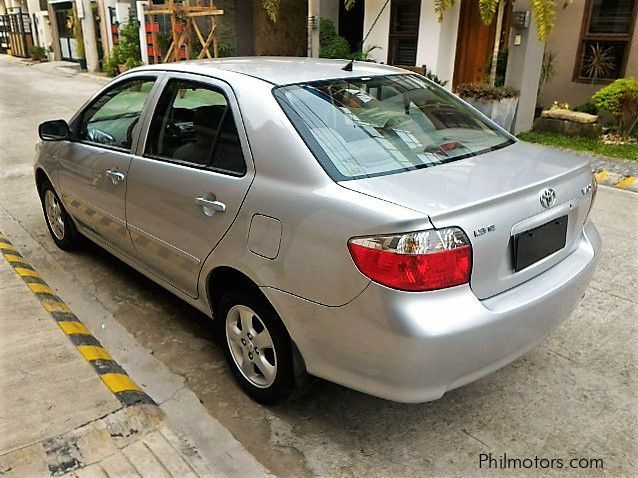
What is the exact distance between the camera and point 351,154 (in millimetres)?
2611

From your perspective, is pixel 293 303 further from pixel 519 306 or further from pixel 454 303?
pixel 519 306

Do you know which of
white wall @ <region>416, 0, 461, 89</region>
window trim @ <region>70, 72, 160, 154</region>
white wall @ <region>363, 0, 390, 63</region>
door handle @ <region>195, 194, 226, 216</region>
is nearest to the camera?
door handle @ <region>195, 194, 226, 216</region>

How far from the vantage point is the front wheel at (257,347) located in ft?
8.75

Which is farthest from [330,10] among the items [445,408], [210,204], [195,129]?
[445,408]

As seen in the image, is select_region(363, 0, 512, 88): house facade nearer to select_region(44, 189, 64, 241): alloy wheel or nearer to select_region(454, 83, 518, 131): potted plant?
select_region(454, 83, 518, 131): potted plant

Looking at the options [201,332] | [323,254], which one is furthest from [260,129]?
[201,332]

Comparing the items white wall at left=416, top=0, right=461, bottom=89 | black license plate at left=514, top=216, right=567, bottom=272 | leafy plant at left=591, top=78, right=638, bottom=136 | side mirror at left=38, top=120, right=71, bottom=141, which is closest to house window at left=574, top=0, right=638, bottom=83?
leafy plant at left=591, top=78, right=638, bottom=136

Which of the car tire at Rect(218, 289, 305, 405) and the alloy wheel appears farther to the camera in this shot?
the alloy wheel

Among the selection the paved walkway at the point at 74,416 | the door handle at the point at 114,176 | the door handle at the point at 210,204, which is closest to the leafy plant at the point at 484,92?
the door handle at the point at 114,176

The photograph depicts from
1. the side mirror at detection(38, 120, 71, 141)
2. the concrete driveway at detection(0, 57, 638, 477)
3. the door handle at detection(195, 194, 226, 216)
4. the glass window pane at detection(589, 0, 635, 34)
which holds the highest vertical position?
the glass window pane at detection(589, 0, 635, 34)

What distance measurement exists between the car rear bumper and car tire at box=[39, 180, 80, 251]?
9.60 ft

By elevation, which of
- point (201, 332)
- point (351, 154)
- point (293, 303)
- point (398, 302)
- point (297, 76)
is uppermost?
point (297, 76)

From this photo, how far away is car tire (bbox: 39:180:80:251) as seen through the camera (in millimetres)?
4754

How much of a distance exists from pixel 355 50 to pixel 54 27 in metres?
19.8
